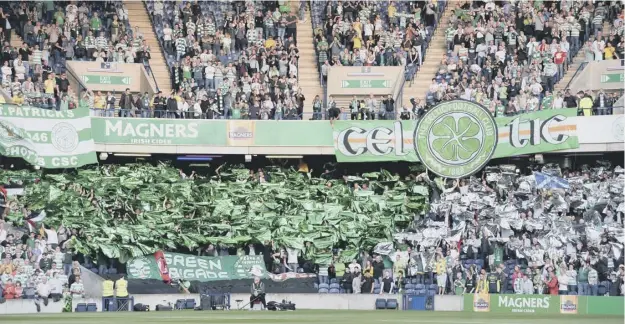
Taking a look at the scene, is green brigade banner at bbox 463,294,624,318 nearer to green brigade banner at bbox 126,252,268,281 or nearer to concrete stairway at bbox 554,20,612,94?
green brigade banner at bbox 126,252,268,281

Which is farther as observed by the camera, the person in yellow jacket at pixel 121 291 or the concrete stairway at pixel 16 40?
the concrete stairway at pixel 16 40

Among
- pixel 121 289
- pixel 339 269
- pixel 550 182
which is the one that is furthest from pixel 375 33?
pixel 121 289

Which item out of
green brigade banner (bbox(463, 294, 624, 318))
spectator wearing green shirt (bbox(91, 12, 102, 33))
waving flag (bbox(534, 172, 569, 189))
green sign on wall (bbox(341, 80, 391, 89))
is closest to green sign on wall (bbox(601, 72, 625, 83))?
waving flag (bbox(534, 172, 569, 189))

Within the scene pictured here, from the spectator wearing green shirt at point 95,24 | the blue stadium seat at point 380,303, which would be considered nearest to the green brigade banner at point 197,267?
the blue stadium seat at point 380,303

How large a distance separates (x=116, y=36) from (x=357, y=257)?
12.4 meters

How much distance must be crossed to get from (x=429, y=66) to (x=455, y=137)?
7.52 meters

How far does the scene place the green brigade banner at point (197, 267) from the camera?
119 feet

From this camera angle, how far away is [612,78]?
41.9 metres

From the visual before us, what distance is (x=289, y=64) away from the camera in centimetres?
4322

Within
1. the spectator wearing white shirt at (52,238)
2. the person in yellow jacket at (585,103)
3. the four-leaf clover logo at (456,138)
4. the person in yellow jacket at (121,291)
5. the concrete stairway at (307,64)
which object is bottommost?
the person in yellow jacket at (121,291)

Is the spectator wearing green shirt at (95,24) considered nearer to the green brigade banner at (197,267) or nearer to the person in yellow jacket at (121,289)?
the green brigade banner at (197,267)

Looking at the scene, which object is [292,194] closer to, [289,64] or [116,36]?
[289,64]

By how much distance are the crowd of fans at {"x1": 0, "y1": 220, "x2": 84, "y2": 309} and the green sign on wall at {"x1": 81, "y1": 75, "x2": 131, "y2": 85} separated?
7.68 meters

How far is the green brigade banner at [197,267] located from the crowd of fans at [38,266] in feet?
6.69
